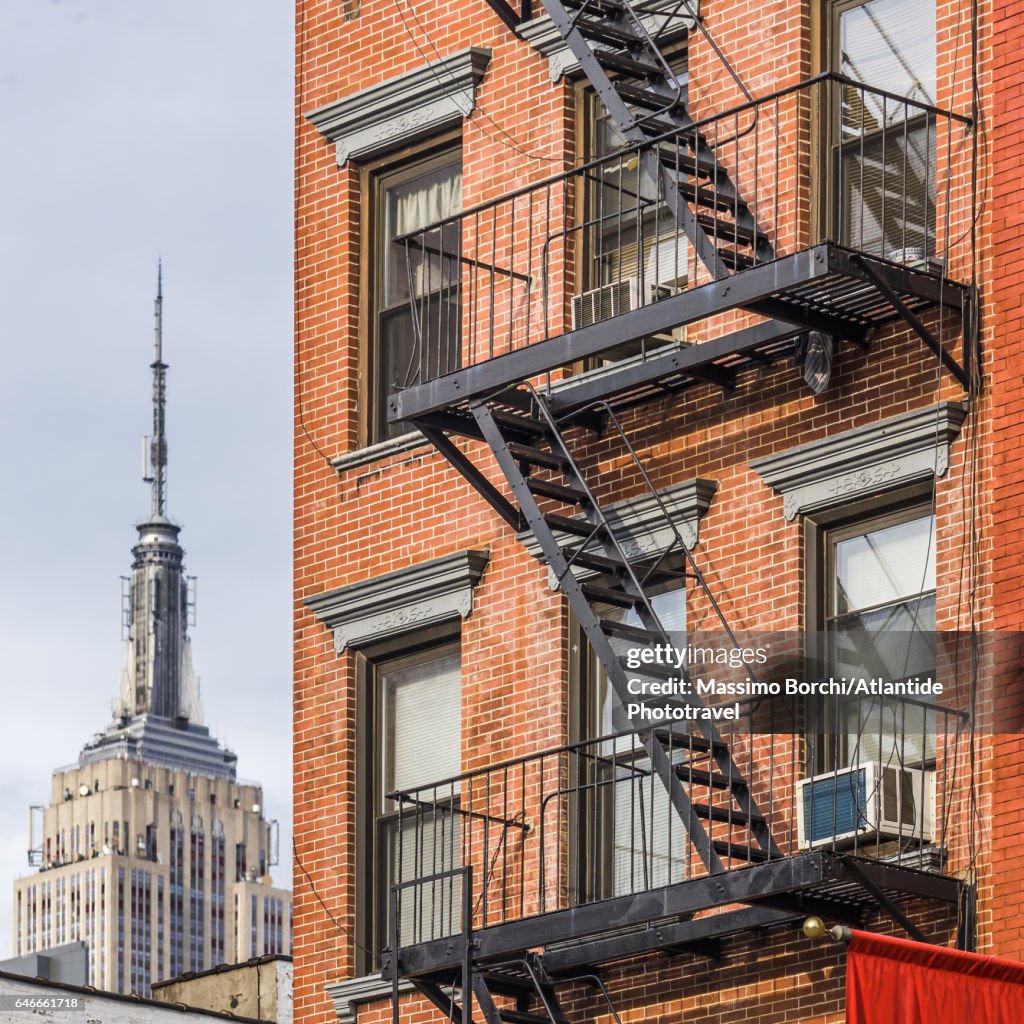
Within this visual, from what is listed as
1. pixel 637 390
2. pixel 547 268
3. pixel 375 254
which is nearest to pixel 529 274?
pixel 547 268

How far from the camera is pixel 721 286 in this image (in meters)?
18.1

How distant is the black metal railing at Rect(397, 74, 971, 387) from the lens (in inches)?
742

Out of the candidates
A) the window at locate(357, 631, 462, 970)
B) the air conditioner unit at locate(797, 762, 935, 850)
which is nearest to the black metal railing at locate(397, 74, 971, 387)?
the window at locate(357, 631, 462, 970)

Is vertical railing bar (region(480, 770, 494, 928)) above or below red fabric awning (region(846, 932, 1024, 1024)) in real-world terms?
above

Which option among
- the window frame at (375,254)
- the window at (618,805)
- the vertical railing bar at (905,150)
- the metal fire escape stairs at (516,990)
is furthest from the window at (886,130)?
the metal fire escape stairs at (516,990)

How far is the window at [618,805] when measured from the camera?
63.5ft

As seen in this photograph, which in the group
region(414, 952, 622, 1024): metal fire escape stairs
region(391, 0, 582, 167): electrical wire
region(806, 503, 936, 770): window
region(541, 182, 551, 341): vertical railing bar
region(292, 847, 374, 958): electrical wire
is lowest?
region(414, 952, 622, 1024): metal fire escape stairs

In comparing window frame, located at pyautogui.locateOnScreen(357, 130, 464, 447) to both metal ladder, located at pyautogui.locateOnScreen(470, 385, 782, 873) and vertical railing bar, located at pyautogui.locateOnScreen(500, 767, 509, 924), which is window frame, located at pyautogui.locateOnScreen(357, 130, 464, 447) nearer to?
metal ladder, located at pyautogui.locateOnScreen(470, 385, 782, 873)

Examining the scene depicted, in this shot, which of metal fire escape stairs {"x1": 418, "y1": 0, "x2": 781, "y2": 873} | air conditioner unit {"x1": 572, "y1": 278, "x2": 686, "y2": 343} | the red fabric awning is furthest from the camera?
air conditioner unit {"x1": 572, "y1": 278, "x2": 686, "y2": 343}

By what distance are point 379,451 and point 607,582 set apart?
267 centimetres

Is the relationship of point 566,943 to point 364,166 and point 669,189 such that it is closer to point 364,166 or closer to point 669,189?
point 669,189

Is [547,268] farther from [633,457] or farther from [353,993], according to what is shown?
[353,993]

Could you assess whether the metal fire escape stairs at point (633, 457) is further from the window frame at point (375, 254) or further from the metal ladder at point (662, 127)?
the window frame at point (375, 254)

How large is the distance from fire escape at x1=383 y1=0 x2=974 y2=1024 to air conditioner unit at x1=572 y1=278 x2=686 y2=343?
0.02 metres
